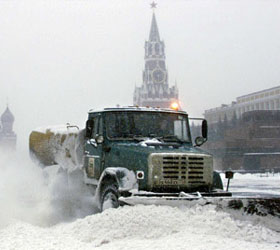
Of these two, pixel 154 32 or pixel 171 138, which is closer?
pixel 171 138

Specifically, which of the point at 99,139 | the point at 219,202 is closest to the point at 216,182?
the point at 219,202

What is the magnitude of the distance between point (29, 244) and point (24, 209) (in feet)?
11.2

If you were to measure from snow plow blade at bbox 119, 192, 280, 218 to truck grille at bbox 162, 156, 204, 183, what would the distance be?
50cm

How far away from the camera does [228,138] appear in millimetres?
82938

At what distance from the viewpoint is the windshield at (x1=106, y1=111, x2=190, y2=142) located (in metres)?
10.3

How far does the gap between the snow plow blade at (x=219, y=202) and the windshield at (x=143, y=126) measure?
1.85 meters

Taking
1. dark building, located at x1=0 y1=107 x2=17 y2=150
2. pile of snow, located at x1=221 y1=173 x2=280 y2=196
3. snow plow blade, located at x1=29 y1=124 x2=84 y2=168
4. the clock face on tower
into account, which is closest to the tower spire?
the clock face on tower

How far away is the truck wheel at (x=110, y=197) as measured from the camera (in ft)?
30.2

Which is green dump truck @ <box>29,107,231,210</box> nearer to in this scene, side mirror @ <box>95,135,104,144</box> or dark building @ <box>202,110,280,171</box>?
side mirror @ <box>95,135,104,144</box>

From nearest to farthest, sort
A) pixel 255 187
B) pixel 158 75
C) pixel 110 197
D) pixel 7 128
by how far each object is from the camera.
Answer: pixel 110 197, pixel 255 187, pixel 158 75, pixel 7 128

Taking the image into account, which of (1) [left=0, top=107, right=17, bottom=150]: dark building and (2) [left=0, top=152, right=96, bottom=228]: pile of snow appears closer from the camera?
(2) [left=0, top=152, right=96, bottom=228]: pile of snow

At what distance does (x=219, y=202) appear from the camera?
8.57 meters

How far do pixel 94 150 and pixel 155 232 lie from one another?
327cm

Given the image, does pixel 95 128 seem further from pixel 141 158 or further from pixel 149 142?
pixel 141 158
